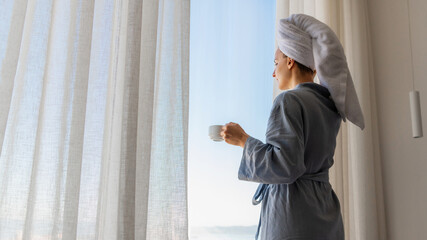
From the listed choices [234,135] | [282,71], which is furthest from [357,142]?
[234,135]

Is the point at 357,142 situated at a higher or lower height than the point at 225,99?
lower

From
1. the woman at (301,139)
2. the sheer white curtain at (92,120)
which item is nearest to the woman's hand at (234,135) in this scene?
the woman at (301,139)

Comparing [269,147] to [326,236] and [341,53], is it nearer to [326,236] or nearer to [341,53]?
[326,236]

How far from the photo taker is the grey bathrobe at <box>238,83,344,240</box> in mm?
1273

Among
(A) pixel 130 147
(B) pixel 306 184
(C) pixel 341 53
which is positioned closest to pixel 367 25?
(C) pixel 341 53

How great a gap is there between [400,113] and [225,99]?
3.19 ft

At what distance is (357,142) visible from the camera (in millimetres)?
2215

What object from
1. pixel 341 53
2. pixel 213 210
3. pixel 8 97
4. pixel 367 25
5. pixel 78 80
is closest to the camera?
pixel 8 97

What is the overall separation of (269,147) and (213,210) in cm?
63

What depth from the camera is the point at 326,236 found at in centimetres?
131

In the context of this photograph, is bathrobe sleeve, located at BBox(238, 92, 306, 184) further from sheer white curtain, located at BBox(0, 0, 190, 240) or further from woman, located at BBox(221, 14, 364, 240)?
sheer white curtain, located at BBox(0, 0, 190, 240)

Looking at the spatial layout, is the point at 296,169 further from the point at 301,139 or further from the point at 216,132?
the point at 216,132

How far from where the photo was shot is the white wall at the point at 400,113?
7.09 ft

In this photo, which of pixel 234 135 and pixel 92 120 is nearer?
pixel 92 120
